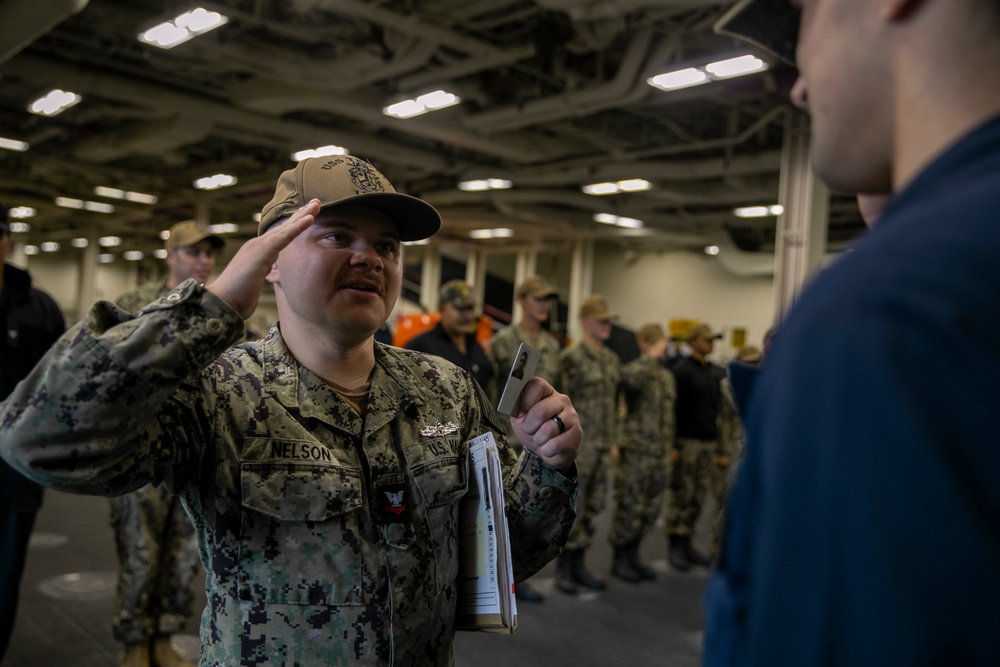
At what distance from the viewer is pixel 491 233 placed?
16719 millimetres

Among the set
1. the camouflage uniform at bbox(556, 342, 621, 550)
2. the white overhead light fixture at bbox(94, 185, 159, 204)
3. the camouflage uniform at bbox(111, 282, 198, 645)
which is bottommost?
the camouflage uniform at bbox(111, 282, 198, 645)

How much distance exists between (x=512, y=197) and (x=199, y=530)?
11.9 m

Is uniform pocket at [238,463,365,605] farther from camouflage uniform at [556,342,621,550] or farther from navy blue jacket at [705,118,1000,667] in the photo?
camouflage uniform at [556,342,621,550]

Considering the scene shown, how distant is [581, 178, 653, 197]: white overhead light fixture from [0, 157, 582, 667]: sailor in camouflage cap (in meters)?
9.97

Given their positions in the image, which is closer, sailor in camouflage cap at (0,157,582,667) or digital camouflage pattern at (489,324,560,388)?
sailor in camouflage cap at (0,157,582,667)

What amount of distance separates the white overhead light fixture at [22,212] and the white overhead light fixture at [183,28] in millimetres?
13913

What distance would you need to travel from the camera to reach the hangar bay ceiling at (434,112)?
650 cm

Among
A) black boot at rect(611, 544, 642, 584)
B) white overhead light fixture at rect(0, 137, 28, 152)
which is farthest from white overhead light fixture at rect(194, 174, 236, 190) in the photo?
black boot at rect(611, 544, 642, 584)

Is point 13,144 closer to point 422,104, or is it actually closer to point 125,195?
point 125,195

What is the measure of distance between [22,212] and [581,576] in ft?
Result: 65.7

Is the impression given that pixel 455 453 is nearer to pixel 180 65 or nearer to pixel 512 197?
pixel 180 65

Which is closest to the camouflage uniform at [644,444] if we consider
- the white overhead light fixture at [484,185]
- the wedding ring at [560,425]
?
the wedding ring at [560,425]

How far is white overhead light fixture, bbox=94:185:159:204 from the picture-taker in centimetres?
1503

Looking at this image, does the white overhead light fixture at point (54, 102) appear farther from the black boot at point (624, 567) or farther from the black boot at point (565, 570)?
the black boot at point (624, 567)
